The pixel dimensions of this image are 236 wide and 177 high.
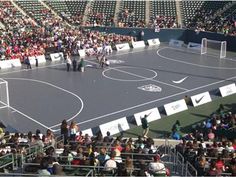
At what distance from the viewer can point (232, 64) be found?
4081 cm

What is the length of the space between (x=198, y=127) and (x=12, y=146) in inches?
427

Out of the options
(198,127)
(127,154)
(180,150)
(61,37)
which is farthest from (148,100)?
(61,37)

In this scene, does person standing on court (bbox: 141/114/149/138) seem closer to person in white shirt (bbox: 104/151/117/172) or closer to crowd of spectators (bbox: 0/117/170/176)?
crowd of spectators (bbox: 0/117/170/176)

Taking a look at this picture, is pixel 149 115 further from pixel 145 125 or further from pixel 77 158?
pixel 77 158

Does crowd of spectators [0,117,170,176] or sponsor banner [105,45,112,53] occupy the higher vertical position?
crowd of spectators [0,117,170,176]

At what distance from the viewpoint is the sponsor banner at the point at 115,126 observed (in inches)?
958

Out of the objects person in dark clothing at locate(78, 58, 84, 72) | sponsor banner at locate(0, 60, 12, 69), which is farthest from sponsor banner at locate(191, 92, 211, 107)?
sponsor banner at locate(0, 60, 12, 69)

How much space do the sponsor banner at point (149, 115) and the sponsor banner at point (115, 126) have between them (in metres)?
0.85

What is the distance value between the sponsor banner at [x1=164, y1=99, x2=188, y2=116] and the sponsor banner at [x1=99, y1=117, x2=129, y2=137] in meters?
3.33

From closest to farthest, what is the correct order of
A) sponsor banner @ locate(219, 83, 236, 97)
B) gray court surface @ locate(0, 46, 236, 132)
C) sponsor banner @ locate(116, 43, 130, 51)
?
gray court surface @ locate(0, 46, 236, 132)
sponsor banner @ locate(219, 83, 236, 97)
sponsor banner @ locate(116, 43, 130, 51)

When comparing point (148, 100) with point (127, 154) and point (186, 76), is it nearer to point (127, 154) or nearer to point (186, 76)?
point (186, 76)

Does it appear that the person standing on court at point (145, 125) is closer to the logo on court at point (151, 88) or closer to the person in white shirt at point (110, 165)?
the logo on court at point (151, 88)

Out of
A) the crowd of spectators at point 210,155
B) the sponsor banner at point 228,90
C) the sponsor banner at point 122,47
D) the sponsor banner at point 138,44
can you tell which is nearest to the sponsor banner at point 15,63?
the sponsor banner at point 122,47

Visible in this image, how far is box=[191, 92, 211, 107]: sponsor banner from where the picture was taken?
29.3m
